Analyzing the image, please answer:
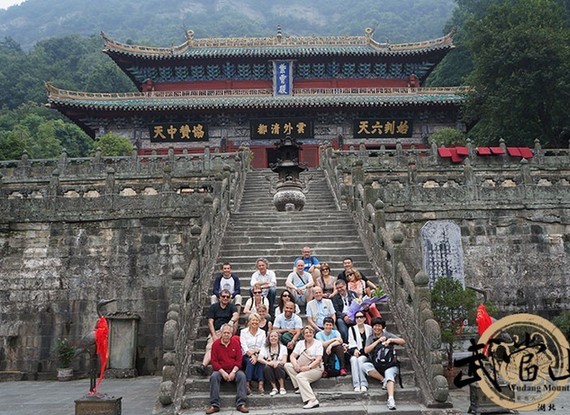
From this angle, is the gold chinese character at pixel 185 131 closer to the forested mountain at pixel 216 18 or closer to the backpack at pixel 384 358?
the backpack at pixel 384 358

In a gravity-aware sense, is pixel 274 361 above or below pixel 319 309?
below

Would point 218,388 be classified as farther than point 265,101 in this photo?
No

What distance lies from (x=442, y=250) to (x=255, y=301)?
5.89 meters

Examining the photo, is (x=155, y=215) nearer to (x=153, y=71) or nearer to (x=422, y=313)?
(x=422, y=313)

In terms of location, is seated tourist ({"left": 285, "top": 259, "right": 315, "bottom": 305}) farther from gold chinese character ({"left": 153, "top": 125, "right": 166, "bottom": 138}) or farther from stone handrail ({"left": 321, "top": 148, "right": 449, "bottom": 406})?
gold chinese character ({"left": 153, "top": 125, "right": 166, "bottom": 138})

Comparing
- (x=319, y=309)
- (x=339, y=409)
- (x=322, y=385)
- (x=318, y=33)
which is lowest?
(x=339, y=409)

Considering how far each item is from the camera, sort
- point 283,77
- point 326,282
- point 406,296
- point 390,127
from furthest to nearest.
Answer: point 283,77
point 390,127
point 326,282
point 406,296

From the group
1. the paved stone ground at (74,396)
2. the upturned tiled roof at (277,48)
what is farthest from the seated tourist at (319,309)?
the upturned tiled roof at (277,48)

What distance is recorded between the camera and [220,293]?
7.74 metres

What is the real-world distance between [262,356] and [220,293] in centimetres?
138

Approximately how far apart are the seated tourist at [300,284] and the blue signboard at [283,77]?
20.7 meters

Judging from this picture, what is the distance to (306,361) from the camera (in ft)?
21.9

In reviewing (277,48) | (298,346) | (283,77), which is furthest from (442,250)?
(277,48)

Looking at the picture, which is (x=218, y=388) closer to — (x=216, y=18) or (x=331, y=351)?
(x=331, y=351)
